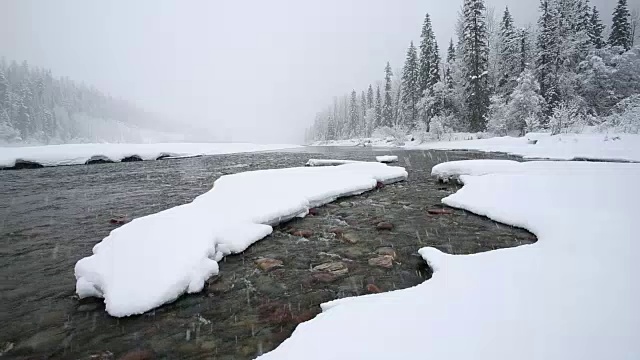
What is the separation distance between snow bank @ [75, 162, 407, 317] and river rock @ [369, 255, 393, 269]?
2.61 m

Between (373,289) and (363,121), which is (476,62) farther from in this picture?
(363,121)

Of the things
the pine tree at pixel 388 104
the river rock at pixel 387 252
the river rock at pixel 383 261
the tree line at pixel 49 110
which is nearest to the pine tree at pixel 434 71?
the pine tree at pixel 388 104

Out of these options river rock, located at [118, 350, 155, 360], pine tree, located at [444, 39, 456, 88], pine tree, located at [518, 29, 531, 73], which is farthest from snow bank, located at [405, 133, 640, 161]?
river rock, located at [118, 350, 155, 360]

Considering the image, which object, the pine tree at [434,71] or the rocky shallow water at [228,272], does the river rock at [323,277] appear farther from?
the pine tree at [434,71]

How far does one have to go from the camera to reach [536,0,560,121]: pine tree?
1394 inches

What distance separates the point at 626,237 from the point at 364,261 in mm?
4321

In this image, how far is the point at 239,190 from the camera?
32.5 feet

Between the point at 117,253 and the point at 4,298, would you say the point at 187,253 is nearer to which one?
the point at 117,253

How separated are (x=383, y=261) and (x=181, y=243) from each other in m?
3.76

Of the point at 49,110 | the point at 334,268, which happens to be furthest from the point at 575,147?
the point at 49,110

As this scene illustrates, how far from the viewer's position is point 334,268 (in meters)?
5.86

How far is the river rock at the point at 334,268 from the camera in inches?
225

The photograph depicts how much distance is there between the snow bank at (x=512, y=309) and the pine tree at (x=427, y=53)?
39600 millimetres

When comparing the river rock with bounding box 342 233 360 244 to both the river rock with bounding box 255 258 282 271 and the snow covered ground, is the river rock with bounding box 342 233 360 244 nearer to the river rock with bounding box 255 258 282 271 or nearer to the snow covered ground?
the river rock with bounding box 255 258 282 271
